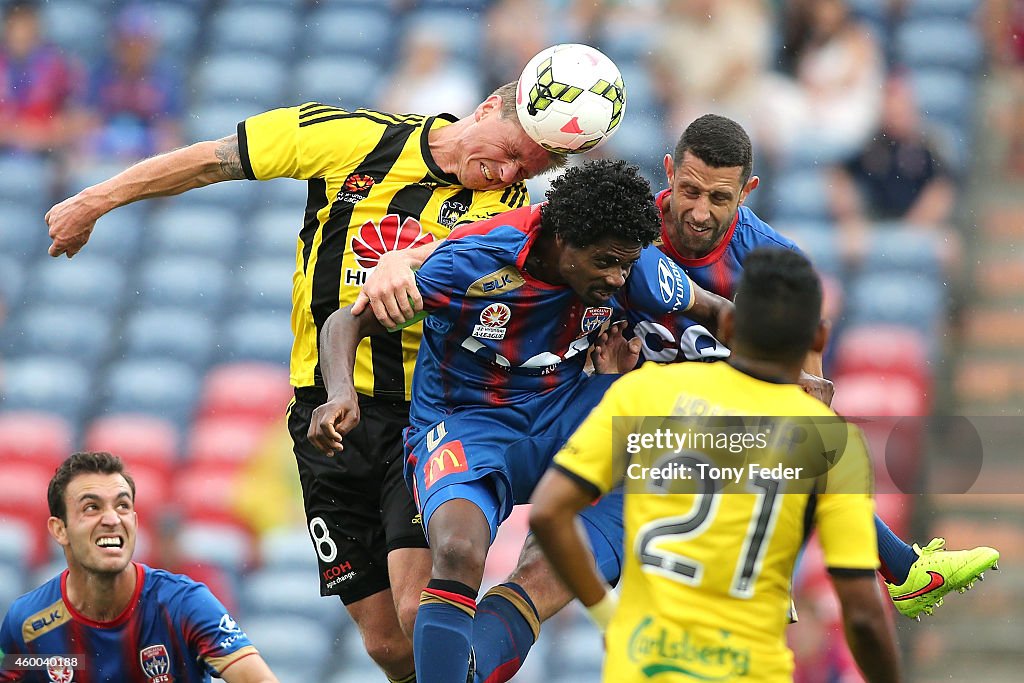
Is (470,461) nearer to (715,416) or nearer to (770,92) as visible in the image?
(715,416)

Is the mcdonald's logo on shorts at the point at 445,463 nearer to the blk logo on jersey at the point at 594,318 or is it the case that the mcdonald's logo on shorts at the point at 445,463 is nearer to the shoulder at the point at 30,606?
the blk logo on jersey at the point at 594,318

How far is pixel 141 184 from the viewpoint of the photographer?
5238 mm

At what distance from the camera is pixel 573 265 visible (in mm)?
4430

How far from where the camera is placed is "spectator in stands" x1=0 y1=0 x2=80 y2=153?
1094cm

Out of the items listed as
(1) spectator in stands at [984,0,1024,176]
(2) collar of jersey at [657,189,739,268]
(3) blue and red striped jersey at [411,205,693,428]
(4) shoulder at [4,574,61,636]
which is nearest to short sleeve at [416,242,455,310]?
(3) blue and red striped jersey at [411,205,693,428]

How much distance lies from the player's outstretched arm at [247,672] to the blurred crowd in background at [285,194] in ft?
10.2

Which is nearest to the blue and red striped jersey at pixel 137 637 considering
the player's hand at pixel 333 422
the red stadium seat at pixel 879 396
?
the player's hand at pixel 333 422

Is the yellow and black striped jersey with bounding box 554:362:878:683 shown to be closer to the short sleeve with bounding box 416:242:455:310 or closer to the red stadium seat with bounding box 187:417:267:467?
the short sleeve with bounding box 416:242:455:310

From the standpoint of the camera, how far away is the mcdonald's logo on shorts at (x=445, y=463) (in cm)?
449

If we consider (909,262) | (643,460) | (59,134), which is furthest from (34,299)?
(643,460)

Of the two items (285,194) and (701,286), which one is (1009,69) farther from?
(701,286)

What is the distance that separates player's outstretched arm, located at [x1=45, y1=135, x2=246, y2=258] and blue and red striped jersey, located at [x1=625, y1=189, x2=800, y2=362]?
1599 mm

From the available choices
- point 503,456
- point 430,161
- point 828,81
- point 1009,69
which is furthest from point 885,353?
point 503,456

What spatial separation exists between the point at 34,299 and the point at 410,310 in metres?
6.73
